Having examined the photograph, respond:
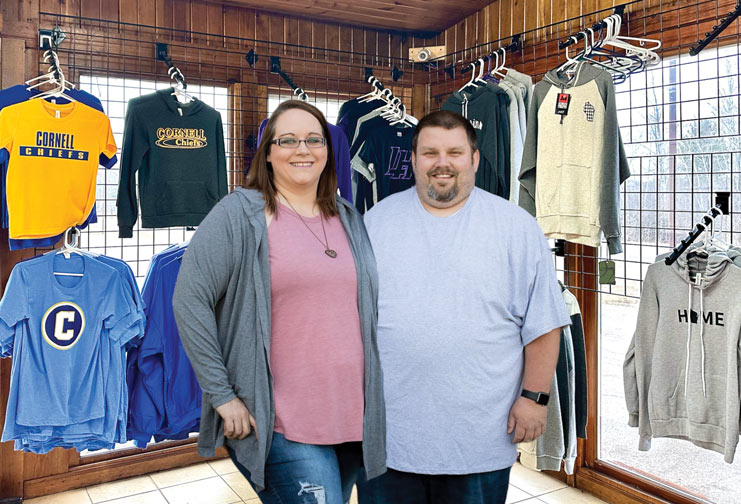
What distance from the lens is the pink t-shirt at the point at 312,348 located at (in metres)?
1.52

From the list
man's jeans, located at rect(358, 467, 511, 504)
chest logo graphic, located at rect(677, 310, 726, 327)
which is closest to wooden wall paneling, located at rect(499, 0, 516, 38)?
chest logo graphic, located at rect(677, 310, 726, 327)

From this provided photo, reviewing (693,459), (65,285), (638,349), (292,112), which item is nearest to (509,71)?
(638,349)

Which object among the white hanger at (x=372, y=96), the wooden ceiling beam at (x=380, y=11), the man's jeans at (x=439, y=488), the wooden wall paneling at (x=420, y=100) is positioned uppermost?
the wooden ceiling beam at (x=380, y=11)

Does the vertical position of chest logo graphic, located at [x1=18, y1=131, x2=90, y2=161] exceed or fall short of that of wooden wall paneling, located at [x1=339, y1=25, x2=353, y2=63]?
it falls short

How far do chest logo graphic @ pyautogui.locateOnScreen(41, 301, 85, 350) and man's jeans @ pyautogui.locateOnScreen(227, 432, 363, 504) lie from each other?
137 cm

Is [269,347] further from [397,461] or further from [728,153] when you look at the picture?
[728,153]

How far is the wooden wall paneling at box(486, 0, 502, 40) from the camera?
3.56 m

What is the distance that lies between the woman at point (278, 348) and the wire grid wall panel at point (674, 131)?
155 cm

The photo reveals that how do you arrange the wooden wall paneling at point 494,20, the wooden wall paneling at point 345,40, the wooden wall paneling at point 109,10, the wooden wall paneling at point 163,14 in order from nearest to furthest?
1. the wooden wall paneling at point 109,10
2. the wooden wall paneling at point 163,14
3. the wooden wall paneling at point 494,20
4. the wooden wall paneling at point 345,40

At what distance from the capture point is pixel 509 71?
3047mm

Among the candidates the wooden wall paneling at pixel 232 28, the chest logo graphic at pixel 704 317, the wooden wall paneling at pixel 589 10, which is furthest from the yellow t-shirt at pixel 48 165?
the chest logo graphic at pixel 704 317

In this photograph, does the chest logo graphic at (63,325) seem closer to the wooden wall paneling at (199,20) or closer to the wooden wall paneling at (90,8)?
the wooden wall paneling at (90,8)

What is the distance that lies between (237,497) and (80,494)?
80 cm

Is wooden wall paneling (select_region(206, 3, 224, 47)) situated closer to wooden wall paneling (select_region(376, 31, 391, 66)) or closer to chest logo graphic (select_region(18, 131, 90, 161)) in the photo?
wooden wall paneling (select_region(376, 31, 391, 66))
